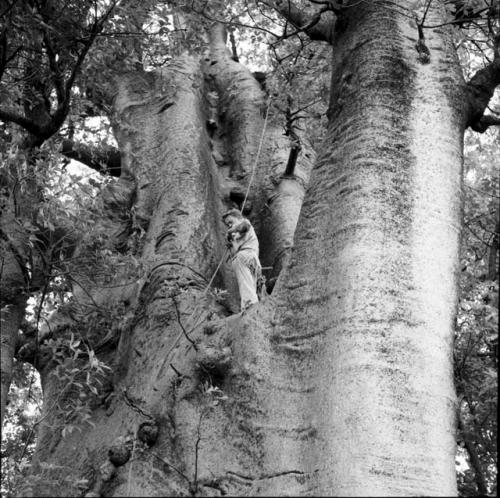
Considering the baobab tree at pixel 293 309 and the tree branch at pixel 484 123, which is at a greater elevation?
the tree branch at pixel 484 123

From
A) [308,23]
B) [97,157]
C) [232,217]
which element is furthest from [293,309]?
[97,157]

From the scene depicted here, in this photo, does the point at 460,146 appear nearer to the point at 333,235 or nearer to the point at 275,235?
the point at 333,235

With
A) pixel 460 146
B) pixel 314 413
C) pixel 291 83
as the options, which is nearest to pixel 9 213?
pixel 314 413

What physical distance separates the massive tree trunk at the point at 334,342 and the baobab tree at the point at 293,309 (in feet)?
0.04

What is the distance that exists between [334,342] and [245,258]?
2779mm

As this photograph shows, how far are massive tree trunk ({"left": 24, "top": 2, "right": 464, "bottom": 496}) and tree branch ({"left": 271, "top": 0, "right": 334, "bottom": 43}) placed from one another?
0.26 meters

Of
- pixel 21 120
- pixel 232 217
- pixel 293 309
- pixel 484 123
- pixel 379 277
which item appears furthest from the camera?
pixel 232 217

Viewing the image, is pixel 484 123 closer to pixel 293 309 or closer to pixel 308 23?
pixel 308 23

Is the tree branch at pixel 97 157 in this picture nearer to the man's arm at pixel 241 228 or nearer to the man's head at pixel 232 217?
the man's head at pixel 232 217

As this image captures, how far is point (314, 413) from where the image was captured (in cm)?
391

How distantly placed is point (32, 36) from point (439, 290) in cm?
334

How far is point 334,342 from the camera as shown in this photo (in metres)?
4.09

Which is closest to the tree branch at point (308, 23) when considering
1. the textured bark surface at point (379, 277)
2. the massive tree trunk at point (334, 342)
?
the massive tree trunk at point (334, 342)

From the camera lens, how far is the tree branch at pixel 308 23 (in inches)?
241
